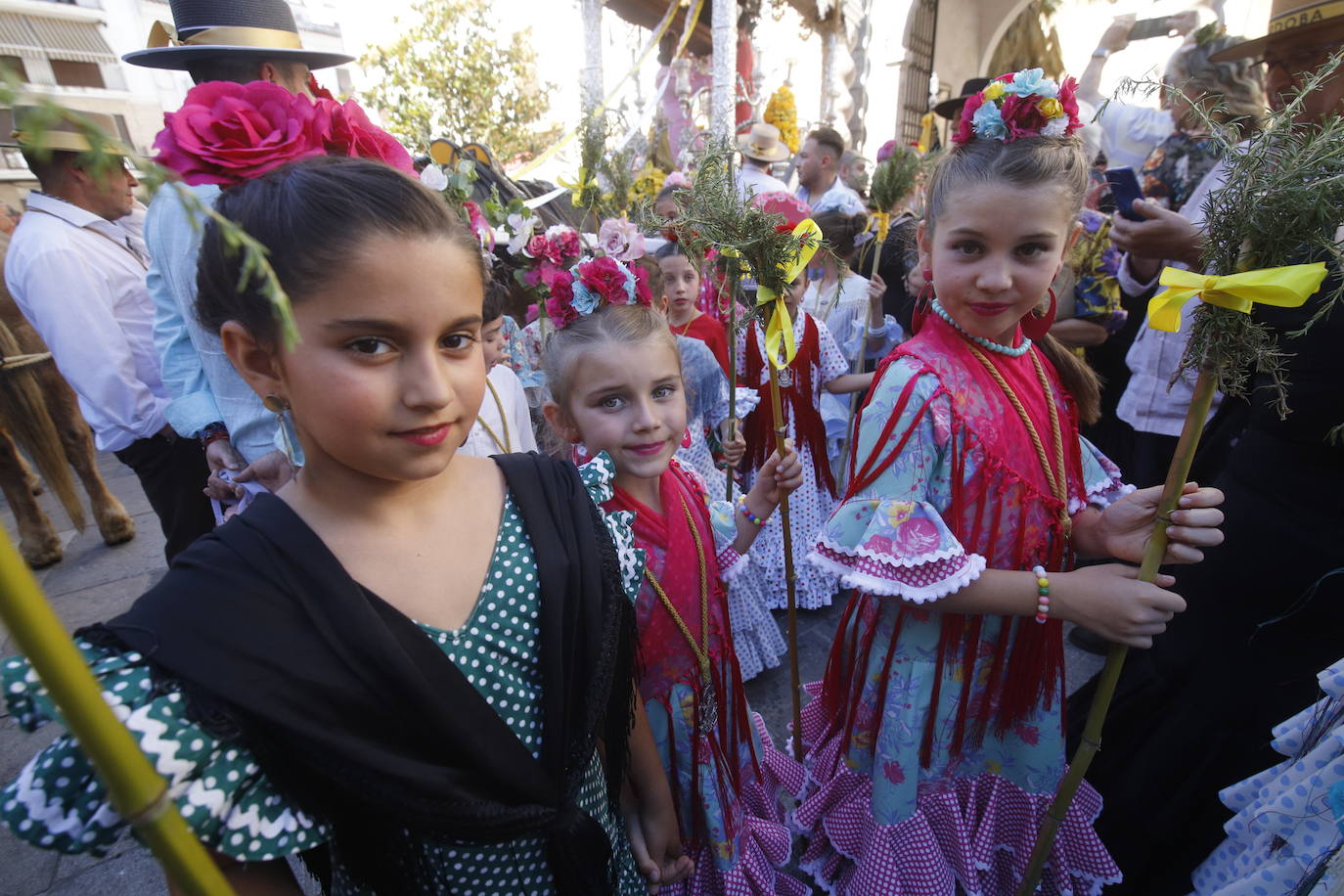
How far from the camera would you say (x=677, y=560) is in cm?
167

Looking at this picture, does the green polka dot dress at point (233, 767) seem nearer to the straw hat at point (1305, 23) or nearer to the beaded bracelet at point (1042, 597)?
the beaded bracelet at point (1042, 597)

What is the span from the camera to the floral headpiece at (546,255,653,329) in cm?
181

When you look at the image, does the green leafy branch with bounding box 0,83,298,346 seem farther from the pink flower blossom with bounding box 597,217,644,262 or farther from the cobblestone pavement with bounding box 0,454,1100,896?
the pink flower blossom with bounding box 597,217,644,262

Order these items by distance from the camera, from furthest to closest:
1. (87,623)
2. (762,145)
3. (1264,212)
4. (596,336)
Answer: (762,145) < (87,623) < (596,336) < (1264,212)

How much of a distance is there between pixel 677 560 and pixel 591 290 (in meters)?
0.78

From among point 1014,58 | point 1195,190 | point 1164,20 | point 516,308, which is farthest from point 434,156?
point 1014,58

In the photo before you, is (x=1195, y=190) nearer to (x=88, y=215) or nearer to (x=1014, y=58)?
(x=88, y=215)

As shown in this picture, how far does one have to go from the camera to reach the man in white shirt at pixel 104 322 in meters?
2.55

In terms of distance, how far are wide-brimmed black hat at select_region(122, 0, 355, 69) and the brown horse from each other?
2649mm

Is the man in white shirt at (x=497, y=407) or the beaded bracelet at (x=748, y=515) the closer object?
the beaded bracelet at (x=748, y=515)

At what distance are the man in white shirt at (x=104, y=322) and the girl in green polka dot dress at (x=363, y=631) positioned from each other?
2187mm

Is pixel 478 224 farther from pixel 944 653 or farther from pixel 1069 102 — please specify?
pixel 944 653

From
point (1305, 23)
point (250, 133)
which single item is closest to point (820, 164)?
point (1305, 23)

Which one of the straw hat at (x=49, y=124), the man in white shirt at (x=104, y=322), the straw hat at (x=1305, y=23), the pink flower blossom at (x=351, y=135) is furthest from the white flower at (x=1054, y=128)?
the man in white shirt at (x=104, y=322)
